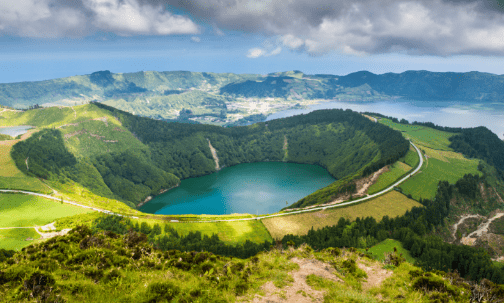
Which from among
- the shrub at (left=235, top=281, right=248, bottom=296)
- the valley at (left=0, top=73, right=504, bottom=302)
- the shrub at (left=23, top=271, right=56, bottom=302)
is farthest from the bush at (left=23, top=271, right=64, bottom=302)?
the shrub at (left=235, top=281, right=248, bottom=296)

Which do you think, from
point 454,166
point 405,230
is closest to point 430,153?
point 454,166

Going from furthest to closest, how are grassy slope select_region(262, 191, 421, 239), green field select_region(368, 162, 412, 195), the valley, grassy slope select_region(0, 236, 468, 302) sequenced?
1. green field select_region(368, 162, 412, 195)
2. grassy slope select_region(262, 191, 421, 239)
3. the valley
4. grassy slope select_region(0, 236, 468, 302)

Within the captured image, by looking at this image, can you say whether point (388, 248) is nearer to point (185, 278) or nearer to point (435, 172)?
point (185, 278)

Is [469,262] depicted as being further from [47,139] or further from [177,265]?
[47,139]

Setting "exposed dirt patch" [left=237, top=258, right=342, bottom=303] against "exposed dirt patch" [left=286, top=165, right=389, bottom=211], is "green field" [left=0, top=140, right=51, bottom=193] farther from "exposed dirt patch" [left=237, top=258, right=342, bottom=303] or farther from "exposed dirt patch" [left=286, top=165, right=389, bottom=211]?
"exposed dirt patch" [left=237, top=258, right=342, bottom=303]

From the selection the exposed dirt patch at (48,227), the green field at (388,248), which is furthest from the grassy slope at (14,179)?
the green field at (388,248)

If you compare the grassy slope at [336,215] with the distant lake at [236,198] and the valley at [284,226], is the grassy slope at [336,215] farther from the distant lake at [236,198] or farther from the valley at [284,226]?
the distant lake at [236,198]
